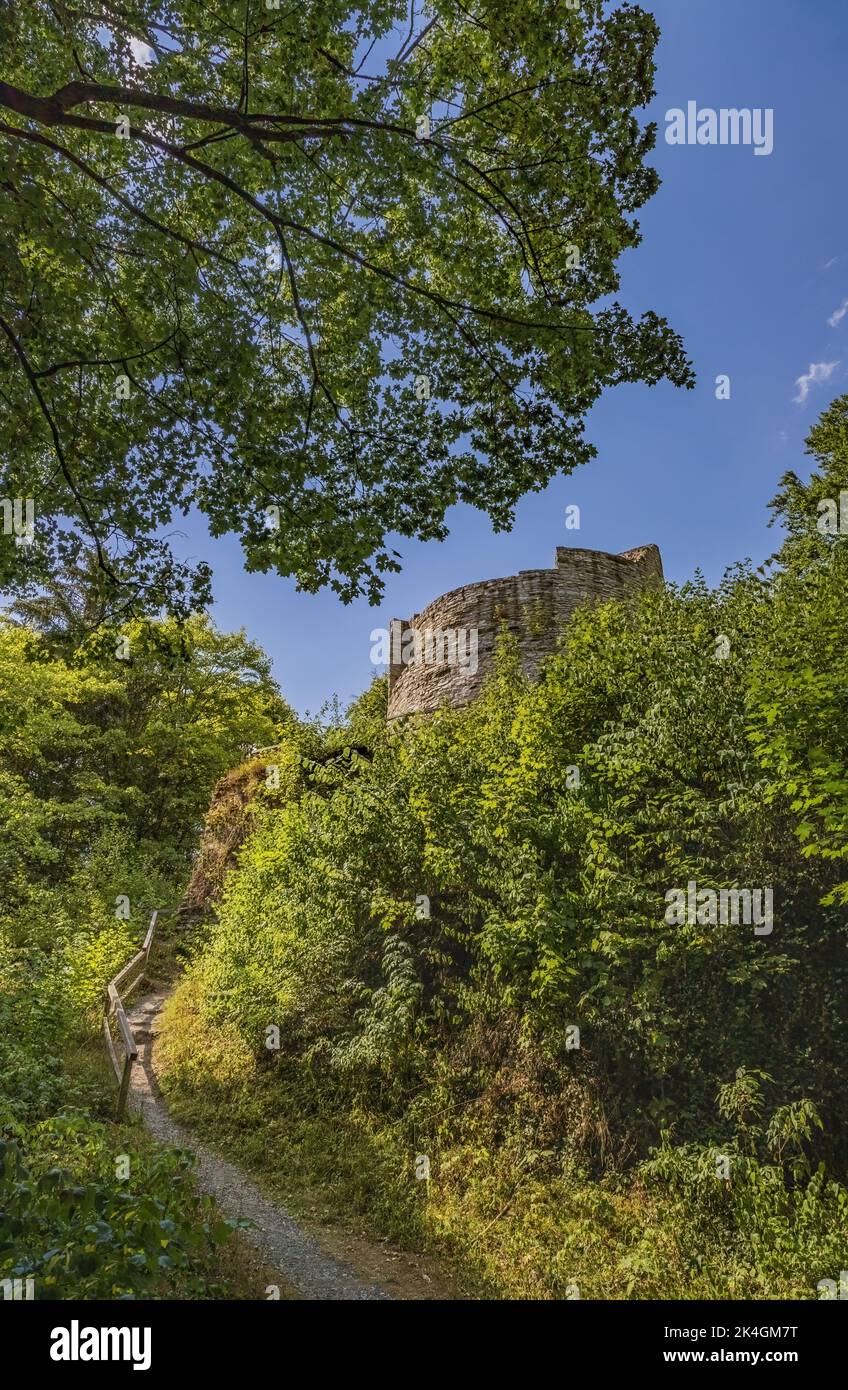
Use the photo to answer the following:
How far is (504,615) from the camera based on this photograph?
41.1 ft

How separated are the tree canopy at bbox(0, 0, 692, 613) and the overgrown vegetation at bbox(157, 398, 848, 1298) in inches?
112

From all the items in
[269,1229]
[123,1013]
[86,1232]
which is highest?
[86,1232]

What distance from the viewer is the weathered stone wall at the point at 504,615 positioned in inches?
479

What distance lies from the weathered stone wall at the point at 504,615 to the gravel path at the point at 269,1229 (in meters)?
7.25

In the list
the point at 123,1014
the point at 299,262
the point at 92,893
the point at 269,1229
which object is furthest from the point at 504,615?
the point at 92,893

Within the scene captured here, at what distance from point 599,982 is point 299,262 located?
727 cm

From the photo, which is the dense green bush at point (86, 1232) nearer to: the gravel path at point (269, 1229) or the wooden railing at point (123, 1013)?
the gravel path at point (269, 1229)

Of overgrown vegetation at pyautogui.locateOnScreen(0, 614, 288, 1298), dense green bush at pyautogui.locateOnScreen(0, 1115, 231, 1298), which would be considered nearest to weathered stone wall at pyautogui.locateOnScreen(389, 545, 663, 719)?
overgrown vegetation at pyautogui.locateOnScreen(0, 614, 288, 1298)

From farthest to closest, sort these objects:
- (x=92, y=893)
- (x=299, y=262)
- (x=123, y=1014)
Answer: (x=92, y=893) < (x=123, y=1014) < (x=299, y=262)

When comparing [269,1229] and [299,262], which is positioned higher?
[299,262]

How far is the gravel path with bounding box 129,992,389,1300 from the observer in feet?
17.8

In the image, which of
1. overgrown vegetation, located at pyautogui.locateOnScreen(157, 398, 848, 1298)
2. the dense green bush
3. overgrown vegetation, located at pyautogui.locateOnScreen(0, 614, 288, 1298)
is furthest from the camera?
overgrown vegetation, located at pyautogui.locateOnScreen(157, 398, 848, 1298)

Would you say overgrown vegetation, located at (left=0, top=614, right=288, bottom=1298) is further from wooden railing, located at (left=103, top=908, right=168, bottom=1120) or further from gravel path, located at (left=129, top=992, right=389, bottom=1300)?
gravel path, located at (left=129, top=992, right=389, bottom=1300)

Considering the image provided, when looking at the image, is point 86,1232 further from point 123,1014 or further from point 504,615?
point 504,615
